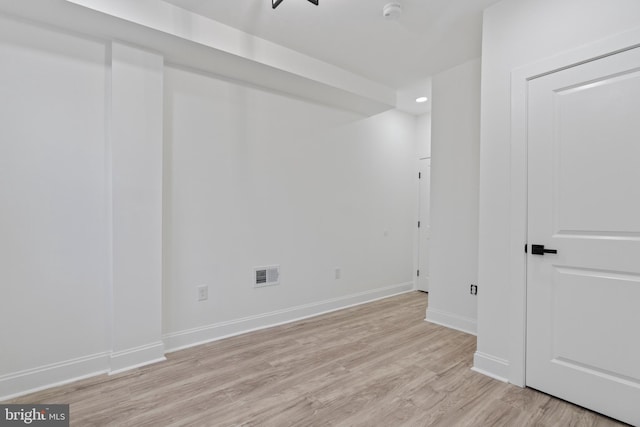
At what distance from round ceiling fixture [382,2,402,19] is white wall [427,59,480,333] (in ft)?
4.41

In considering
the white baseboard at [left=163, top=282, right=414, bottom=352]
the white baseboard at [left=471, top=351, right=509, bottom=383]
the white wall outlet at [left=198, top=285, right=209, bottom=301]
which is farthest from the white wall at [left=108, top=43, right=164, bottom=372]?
the white baseboard at [left=471, top=351, right=509, bottom=383]

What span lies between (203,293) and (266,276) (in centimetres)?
69

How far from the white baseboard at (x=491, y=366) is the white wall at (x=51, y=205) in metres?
2.95

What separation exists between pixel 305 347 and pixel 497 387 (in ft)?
5.11

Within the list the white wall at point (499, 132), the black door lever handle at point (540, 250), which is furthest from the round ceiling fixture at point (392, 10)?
the black door lever handle at point (540, 250)

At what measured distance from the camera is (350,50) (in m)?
3.18

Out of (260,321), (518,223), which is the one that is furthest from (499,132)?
(260,321)

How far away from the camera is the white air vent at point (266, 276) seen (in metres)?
3.42

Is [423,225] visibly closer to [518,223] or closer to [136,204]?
[518,223]

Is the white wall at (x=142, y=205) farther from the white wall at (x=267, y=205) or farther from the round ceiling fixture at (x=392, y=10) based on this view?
the round ceiling fixture at (x=392, y=10)

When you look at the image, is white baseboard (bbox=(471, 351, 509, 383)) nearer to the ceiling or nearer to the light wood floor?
the light wood floor

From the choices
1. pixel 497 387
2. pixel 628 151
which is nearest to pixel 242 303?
pixel 497 387

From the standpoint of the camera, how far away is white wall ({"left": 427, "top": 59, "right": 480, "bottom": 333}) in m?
3.42

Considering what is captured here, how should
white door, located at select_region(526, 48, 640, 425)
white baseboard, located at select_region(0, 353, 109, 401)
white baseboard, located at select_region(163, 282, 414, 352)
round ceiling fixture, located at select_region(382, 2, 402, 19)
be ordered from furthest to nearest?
white baseboard, located at select_region(163, 282, 414, 352)
round ceiling fixture, located at select_region(382, 2, 402, 19)
white baseboard, located at select_region(0, 353, 109, 401)
white door, located at select_region(526, 48, 640, 425)
